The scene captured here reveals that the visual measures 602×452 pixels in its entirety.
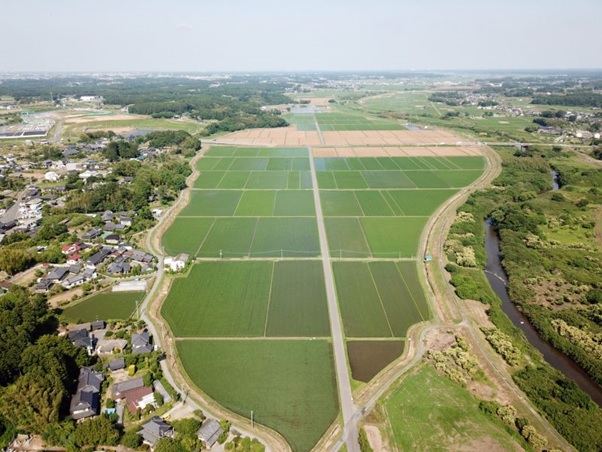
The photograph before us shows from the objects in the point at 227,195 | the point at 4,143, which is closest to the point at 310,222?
the point at 227,195

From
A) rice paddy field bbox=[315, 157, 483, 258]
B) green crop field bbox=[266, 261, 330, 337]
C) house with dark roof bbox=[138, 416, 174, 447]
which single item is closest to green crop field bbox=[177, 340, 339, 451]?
green crop field bbox=[266, 261, 330, 337]

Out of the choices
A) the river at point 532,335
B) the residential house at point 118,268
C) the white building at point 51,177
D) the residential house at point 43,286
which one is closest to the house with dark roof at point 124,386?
the residential house at point 118,268

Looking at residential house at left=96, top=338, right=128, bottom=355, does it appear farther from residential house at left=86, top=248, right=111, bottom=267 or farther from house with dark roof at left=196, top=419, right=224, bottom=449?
residential house at left=86, top=248, right=111, bottom=267

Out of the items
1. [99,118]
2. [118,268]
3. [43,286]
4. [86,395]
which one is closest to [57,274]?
[43,286]

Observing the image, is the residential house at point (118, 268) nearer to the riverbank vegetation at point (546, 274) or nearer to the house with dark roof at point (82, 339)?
the house with dark roof at point (82, 339)

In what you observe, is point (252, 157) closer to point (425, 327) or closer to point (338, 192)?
point (338, 192)
